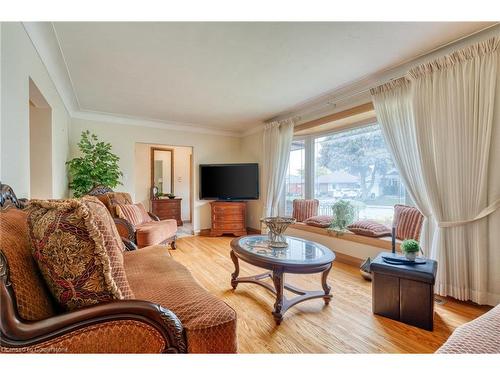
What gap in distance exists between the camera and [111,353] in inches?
33.0

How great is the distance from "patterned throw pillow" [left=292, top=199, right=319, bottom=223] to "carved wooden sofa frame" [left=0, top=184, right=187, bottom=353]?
336 centimetres

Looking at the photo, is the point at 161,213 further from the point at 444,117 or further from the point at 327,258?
the point at 444,117

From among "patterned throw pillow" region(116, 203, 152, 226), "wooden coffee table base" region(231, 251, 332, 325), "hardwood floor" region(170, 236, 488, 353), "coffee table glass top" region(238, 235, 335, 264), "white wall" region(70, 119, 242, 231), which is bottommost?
"hardwood floor" region(170, 236, 488, 353)

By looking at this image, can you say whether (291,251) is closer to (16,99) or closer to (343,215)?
(343,215)

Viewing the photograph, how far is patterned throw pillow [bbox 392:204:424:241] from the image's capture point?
2672 mm

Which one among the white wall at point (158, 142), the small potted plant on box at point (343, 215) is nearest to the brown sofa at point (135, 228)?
the white wall at point (158, 142)

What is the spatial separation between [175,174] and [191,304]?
19.0 ft

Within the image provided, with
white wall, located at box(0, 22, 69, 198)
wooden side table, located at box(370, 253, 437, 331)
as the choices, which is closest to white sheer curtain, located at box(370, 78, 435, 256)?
wooden side table, located at box(370, 253, 437, 331)

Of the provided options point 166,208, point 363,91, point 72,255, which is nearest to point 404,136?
point 363,91

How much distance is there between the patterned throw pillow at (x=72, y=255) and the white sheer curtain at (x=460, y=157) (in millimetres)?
2609

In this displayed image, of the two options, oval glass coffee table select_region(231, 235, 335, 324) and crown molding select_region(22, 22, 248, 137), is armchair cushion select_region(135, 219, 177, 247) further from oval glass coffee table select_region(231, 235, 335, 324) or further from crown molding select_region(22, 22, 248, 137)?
crown molding select_region(22, 22, 248, 137)

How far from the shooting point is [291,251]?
2.10 meters
